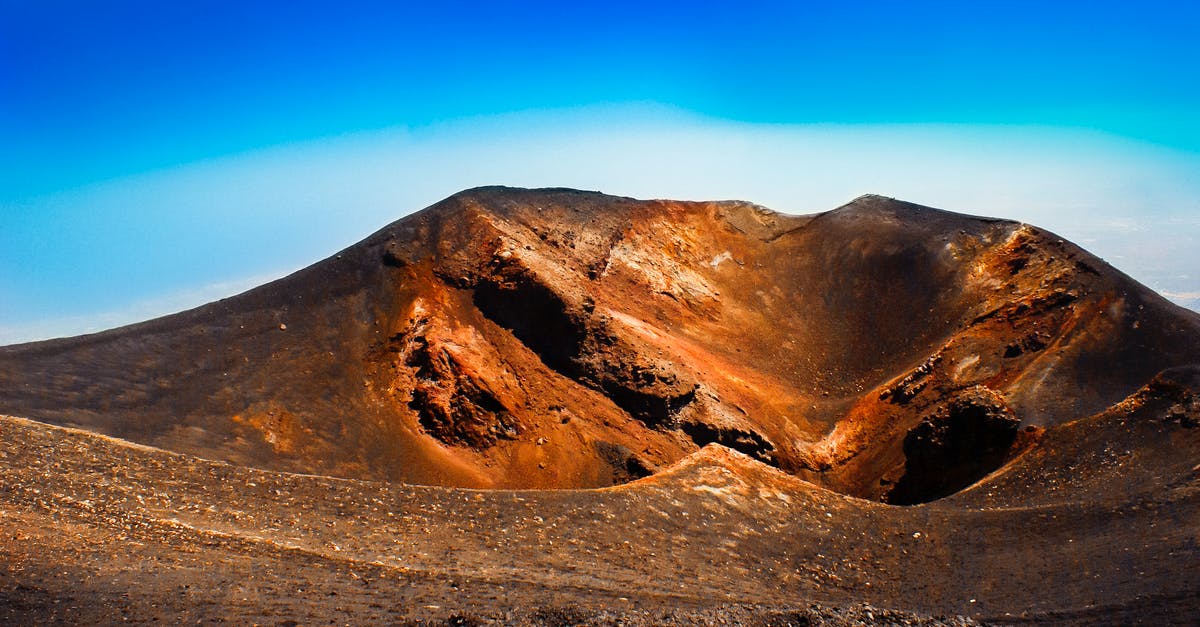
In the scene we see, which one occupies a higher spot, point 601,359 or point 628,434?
point 601,359

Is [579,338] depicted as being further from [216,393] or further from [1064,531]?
[1064,531]

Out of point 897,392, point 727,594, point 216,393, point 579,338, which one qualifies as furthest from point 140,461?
point 897,392

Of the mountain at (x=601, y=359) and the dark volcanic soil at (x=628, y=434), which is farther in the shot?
the mountain at (x=601, y=359)

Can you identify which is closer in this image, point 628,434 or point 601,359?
point 628,434

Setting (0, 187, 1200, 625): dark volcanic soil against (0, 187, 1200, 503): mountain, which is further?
(0, 187, 1200, 503): mountain
